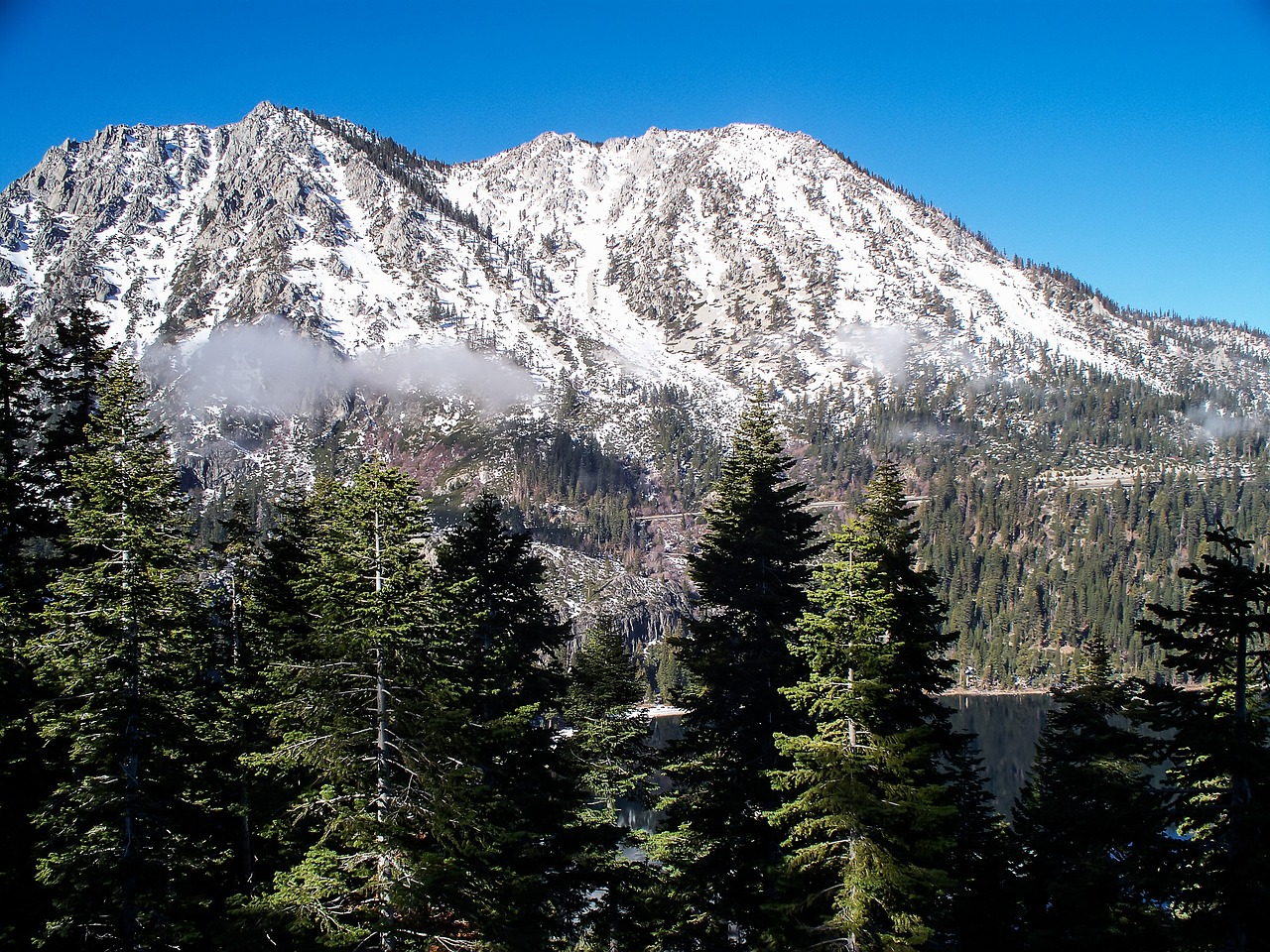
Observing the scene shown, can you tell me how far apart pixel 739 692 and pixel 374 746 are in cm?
1023

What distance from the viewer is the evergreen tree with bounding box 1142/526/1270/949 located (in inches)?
536

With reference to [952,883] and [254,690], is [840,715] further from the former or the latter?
[254,690]

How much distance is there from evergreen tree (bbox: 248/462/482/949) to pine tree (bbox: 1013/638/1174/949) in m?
12.5

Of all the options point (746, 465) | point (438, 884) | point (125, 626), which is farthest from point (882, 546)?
point (125, 626)

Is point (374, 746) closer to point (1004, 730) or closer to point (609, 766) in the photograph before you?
point (609, 766)

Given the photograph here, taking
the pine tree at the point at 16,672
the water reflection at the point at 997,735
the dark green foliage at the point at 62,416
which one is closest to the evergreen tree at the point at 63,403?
the dark green foliage at the point at 62,416

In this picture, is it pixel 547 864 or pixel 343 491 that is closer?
pixel 343 491

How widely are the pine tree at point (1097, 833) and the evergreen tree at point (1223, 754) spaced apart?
1.72 ft

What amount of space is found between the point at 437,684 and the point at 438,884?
12.9 ft

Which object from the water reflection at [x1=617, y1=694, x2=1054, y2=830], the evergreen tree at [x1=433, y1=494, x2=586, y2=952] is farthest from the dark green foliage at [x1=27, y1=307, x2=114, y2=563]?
the water reflection at [x1=617, y1=694, x2=1054, y2=830]

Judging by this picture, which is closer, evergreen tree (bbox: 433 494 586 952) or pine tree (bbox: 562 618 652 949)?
evergreen tree (bbox: 433 494 586 952)

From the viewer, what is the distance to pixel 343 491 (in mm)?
19156

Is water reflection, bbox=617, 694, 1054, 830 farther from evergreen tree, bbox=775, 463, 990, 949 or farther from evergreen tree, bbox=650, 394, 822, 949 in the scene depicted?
evergreen tree, bbox=775, 463, 990, 949

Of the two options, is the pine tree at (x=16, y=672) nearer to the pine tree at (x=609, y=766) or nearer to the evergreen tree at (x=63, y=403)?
the evergreen tree at (x=63, y=403)
